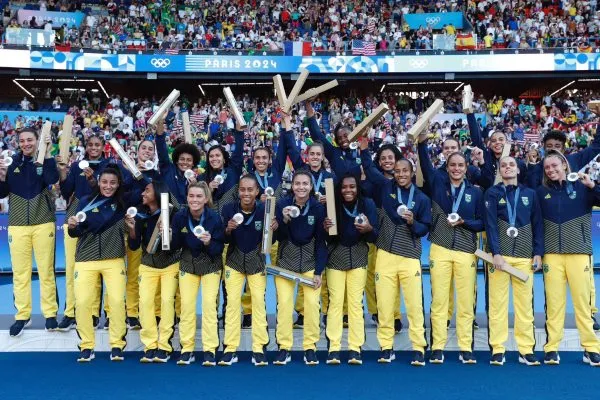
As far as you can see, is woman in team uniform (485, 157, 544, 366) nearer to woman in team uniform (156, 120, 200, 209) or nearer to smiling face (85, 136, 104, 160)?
woman in team uniform (156, 120, 200, 209)

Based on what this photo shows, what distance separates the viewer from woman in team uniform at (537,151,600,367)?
7.11m

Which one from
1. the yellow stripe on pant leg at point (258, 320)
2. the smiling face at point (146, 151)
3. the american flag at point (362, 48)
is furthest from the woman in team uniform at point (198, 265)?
the american flag at point (362, 48)

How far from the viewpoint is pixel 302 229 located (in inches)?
287

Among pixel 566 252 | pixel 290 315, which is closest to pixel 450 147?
pixel 566 252

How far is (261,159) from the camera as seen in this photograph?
320 inches

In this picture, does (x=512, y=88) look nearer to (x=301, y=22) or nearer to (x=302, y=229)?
(x=301, y=22)

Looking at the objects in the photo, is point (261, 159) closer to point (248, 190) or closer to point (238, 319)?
point (248, 190)

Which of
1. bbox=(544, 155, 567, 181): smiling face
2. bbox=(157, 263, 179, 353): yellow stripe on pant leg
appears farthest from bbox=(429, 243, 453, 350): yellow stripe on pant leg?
bbox=(157, 263, 179, 353): yellow stripe on pant leg

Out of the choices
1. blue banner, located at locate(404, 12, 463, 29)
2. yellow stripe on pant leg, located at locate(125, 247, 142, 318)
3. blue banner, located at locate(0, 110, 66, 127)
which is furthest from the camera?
blue banner, located at locate(404, 12, 463, 29)

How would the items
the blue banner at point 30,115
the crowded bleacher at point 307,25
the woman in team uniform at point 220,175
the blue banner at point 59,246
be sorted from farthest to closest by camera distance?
the crowded bleacher at point 307,25, the blue banner at point 30,115, the blue banner at point 59,246, the woman in team uniform at point 220,175

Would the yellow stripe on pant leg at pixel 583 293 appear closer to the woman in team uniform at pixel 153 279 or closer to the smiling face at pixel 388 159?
the smiling face at pixel 388 159

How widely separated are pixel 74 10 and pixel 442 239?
91.5 feet

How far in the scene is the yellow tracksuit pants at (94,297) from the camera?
23.8ft

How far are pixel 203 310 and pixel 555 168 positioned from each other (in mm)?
3824
